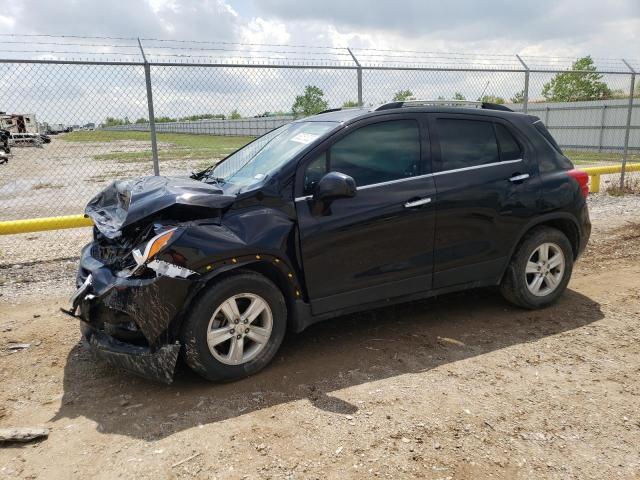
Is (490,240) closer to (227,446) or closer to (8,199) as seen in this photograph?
(227,446)

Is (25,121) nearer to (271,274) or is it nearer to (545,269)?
(271,274)

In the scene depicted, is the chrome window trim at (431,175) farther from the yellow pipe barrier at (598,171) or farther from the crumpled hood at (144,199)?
the yellow pipe barrier at (598,171)

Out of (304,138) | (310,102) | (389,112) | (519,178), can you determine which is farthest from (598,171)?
(304,138)

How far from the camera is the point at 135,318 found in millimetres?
3398

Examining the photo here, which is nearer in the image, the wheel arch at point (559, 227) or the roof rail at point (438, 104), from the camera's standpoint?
the roof rail at point (438, 104)

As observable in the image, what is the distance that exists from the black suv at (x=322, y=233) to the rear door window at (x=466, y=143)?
14mm

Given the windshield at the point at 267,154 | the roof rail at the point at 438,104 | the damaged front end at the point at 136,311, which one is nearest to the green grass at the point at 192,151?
the windshield at the point at 267,154

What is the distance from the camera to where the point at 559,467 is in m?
2.82

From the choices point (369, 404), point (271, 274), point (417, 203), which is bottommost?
point (369, 404)

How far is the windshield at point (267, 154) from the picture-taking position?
4043 millimetres

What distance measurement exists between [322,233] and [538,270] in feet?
7.51

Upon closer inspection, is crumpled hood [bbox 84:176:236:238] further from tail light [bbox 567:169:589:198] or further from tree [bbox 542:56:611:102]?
tree [bbox 542:56:611:102]

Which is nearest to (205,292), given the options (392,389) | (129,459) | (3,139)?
(129,459)

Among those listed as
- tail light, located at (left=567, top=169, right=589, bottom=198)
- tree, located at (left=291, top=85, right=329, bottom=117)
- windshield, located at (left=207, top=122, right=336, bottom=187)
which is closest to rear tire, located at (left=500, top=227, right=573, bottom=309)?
tail light, located at (left=567, top=169, right=589, bottom=198)
